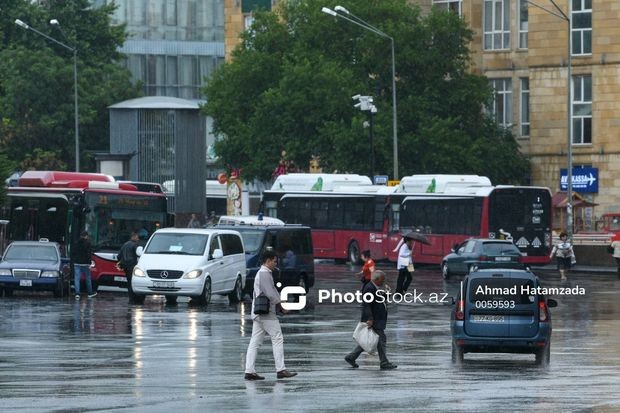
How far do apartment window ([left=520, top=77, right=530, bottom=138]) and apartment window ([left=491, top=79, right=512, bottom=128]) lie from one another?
0.65 m

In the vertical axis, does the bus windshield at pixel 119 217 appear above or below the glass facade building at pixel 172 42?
below

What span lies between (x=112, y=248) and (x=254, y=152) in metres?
34.5

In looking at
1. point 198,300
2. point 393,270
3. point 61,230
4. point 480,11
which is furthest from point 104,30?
point 198,300

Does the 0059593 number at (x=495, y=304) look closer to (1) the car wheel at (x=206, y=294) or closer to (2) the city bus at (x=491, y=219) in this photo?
(1) the car wheel at (x=206, y=294)

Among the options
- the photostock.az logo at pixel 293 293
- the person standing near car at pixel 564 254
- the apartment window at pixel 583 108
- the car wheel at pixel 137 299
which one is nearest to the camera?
the photostock.az logo at pixel 293 293

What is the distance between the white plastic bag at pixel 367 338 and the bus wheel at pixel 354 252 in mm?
44235

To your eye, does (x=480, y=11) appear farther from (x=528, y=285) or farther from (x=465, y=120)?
(x=528, y=285)

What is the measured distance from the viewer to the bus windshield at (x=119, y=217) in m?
47.5

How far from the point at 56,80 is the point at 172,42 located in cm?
3921

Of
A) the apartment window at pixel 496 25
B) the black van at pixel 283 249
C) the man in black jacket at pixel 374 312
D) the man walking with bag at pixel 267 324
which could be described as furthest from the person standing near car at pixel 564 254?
the man walking with bag at pixel 267 324

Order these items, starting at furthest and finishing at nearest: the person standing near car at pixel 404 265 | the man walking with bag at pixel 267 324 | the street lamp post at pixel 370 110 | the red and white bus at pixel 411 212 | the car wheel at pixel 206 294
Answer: the street lamp post at pixel 370 110, the red and white bus at pixel 411 212, the person standing near car at pixel 404 265, the car wheel at pixel 206 294, the man walking with bag at pixel 267 324

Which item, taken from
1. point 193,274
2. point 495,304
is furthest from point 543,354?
point 193,274

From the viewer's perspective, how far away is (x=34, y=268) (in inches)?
1695

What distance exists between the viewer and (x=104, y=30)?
102m
